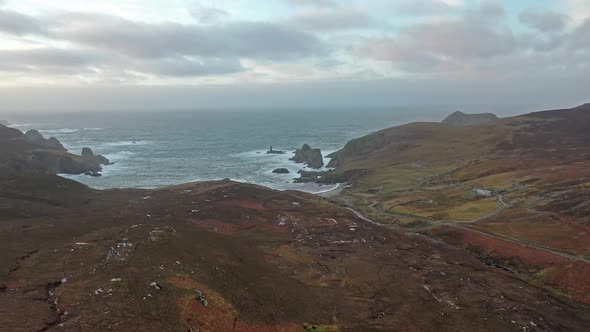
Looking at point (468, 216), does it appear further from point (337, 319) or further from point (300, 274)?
point (337, 319)

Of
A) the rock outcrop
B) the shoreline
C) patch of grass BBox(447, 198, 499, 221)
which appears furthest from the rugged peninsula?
the rock outcrop

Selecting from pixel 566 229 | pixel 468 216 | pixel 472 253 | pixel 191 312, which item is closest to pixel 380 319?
pixel 191 312

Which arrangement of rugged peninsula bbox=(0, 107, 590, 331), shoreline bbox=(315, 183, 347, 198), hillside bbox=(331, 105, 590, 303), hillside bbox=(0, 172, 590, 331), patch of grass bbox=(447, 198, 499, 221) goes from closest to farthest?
hillside bbox=(0, 172, 590, 331)
rugged peninsula bbox=(0, 107, 590, 331)
hillside bbox=(331, 105, 590, 303)
patch of grass bbox=(447, 198, 499, 221)
shoreline bbox=(315, 183, 347, 198)

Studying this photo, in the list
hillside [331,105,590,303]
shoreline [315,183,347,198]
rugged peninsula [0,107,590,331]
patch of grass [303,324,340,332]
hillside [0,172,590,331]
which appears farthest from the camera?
shoreline [315,183,347,198]

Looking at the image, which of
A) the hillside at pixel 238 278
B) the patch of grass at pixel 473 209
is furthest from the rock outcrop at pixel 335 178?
the hillside at pixel 238 278

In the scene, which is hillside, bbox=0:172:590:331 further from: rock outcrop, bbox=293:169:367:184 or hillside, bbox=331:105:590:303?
rock outcrop, bbox=293:169:367:184

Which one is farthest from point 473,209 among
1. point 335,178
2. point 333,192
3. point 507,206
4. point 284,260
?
point 335,178

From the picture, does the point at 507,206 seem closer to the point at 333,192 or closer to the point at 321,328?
the point at 333,192

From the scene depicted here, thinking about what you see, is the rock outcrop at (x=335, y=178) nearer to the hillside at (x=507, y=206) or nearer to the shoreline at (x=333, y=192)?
the hillside at (x=507, y=206)

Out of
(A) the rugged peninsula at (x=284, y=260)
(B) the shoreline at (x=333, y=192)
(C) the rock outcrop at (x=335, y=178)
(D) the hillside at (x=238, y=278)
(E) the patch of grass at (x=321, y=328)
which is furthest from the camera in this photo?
(C) the rock outcrop at (x=335, y=178)
